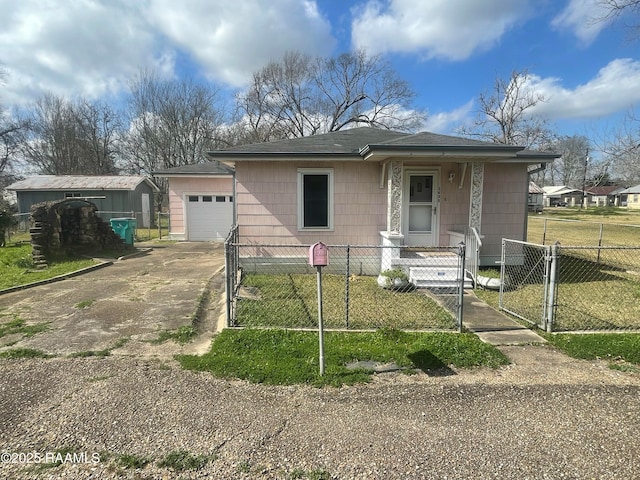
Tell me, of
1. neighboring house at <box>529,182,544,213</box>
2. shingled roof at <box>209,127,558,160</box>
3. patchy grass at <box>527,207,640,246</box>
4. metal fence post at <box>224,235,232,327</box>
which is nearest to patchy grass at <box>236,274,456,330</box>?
metal fence post at <box>224,235,232,327</box>

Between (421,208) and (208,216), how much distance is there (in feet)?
33.0

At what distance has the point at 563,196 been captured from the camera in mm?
75875

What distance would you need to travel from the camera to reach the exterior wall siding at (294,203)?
8242 millimetres

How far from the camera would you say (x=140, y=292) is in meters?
6.77

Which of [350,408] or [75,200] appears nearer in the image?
[350,408]

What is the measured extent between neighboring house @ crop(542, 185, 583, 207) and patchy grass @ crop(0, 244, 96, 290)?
84.3 metres

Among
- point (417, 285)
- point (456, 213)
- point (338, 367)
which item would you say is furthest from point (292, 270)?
point (338, 367)

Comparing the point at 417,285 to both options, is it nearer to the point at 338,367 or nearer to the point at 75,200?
the point at 338,367

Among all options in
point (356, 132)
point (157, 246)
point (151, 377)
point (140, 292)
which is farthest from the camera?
point (157, 246)

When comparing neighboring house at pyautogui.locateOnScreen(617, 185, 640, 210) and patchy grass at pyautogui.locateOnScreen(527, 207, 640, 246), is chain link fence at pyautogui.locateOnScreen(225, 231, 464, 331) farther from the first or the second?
neighboring house at pyautogui.locateOnScreen(617, 185, 640, 210)

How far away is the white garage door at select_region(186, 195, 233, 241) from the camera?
15328mm

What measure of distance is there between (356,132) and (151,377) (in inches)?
354

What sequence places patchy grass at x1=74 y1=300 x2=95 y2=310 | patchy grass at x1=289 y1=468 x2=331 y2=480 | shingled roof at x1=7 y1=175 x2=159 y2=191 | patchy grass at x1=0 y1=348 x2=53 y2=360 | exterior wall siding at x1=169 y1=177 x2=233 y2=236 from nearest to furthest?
patchy grass at x1=289 y1=468 x2=331 y2=480 → patchy grass at x1=0 y1=348 x2=53 y2=360 → patchy grass at x1=74 y1=300 x2=95 y2=310 → exterior wall siding at x1=169 y1=177 x2=233 y2=236 → shingled roof at x1=7 y1=175 x2=159 y2=191

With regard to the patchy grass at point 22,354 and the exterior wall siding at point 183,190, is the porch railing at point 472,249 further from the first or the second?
the exterior wall siding at point 183,190
